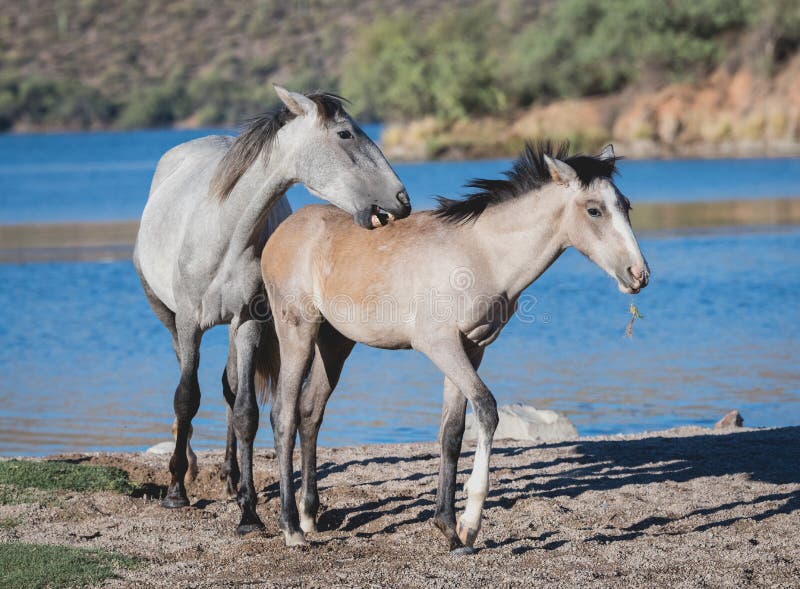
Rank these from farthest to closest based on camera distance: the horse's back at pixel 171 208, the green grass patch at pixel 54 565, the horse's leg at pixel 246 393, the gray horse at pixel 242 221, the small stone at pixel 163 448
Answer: the small stone at pixel 163 448, the horse's back at pixel 171 208, the horse's leg at pixel 246 393, the gray horse at pixel 242 221, the green grass patch at pixel 54 565

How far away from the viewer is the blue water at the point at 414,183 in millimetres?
38688

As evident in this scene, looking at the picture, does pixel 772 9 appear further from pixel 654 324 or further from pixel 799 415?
pixel 799 415

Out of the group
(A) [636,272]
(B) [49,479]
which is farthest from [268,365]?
(A) [636,272]

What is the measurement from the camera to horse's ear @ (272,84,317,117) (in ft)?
22.3

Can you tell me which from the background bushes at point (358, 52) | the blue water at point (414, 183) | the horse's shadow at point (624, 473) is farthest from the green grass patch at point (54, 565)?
the background bushes at point (358, 52)

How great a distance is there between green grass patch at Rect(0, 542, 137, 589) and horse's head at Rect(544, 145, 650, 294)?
2904 mm

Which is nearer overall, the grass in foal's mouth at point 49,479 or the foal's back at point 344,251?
the foal's back at point 344,251

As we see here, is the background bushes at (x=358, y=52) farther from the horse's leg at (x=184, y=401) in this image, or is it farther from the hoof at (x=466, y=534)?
the hoof at (x=466, y=534)

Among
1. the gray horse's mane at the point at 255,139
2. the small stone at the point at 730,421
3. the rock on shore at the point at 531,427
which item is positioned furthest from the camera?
the small stone at the point at 730,421

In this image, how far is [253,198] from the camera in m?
7.35

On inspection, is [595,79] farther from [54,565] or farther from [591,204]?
[54,565]

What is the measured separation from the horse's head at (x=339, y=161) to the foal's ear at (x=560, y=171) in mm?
859

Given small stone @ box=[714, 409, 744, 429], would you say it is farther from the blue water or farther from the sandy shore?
the blue water

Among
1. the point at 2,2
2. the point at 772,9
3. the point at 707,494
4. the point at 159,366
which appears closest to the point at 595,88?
the point at 772,9
